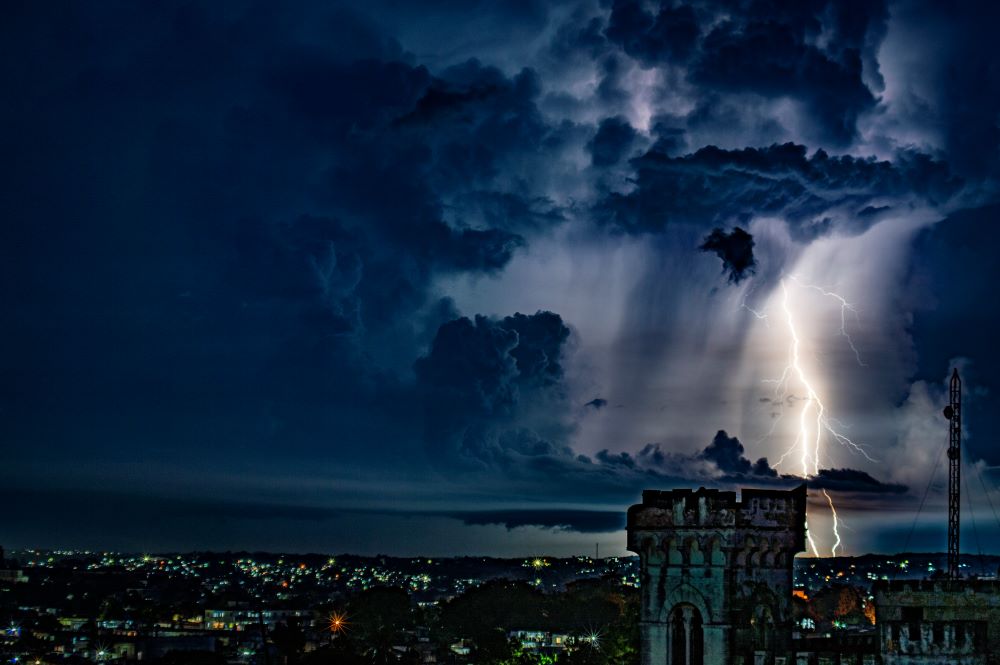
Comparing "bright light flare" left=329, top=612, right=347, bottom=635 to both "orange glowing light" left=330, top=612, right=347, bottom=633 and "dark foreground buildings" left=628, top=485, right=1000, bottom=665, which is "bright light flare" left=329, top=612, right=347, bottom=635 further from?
"dark foreground buildings" left=628, top=485, right=1000, bottom=665

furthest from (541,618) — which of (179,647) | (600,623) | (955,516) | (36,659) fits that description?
(955,516)

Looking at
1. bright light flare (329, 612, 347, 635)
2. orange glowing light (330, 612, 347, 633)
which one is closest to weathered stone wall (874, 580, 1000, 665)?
bright light flare (329, 612, 347, 635)

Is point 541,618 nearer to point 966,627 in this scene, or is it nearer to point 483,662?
point 483,662

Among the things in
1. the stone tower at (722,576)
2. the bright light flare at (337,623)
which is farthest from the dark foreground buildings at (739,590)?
the bright light flare at (337,623)

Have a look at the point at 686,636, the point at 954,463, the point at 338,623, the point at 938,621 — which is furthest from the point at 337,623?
the point at 938,621

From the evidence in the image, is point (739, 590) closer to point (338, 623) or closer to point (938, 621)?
point (938, 621)
